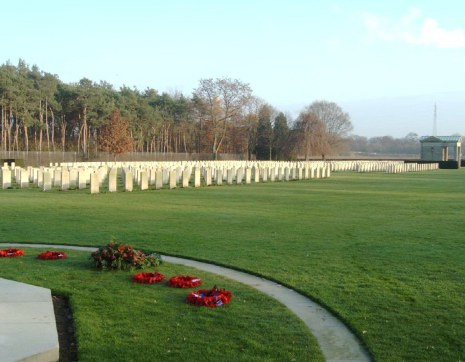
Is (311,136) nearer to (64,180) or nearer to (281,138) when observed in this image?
(281,138)

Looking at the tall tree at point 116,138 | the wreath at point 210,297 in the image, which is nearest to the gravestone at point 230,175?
the wreath at point 210,297

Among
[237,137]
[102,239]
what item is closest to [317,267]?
[102,239]

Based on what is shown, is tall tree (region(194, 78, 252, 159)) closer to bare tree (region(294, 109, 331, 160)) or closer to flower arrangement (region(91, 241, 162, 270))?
bare tree (region(294, 109, 331, 160))

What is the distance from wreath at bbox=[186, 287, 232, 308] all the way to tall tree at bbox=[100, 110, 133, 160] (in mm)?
54798

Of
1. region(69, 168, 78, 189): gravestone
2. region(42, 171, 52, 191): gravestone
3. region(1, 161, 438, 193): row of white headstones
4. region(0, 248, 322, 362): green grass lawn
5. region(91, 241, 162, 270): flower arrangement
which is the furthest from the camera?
region(69, 168, 78, 189): gravestone

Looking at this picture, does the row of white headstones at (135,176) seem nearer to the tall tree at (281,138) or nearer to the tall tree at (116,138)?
the tall tree at (116,138)

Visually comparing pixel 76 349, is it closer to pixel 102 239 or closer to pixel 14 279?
pixel 14 279

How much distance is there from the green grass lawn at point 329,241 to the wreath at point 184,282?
3.61 feet

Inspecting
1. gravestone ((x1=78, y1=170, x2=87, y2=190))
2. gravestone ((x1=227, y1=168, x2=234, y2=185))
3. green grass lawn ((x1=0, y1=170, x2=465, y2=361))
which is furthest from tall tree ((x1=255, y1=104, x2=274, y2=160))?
green grass lawn ((x1=0, y1=170, x2=465, y2=361))

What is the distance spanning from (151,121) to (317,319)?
76055mm

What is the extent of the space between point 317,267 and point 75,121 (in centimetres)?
6651

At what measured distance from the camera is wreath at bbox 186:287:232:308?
648 centimetres

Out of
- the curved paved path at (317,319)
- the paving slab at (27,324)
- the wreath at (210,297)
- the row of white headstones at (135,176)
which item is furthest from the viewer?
the row of white headstones at (135,176)

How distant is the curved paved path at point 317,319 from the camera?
516 cm
